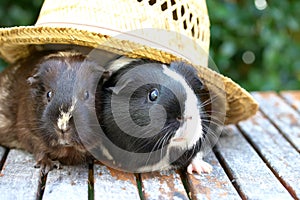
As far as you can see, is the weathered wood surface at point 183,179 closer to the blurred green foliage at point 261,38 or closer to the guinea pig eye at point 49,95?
the guinea pig eye at point 49,95

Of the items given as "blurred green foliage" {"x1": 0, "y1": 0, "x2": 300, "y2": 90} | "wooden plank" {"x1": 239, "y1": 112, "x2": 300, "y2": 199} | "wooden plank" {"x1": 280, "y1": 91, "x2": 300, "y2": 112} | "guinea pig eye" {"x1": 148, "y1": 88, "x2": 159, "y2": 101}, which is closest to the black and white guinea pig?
"guinea pig eye" {"x1": 148, "y1": 88, "x2": 159, "y2": 101}

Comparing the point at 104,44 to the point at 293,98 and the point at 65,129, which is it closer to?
the point at 65,129

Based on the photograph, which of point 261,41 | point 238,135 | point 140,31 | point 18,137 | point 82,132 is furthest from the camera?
point 261,41

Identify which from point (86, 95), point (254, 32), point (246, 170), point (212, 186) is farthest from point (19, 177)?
point (254, 32)

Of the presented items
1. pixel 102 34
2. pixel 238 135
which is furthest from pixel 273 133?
pixel 102 34

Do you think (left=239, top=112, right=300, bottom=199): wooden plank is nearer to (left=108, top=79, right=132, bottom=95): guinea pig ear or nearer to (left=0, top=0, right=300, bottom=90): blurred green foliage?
(left=108, top=79, right=132, bottom=95): guinea pig ear

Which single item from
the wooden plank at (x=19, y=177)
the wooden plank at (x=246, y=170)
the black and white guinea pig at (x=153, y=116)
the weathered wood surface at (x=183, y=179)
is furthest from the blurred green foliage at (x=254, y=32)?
the black and white guinea pig at (x=153, y=116)

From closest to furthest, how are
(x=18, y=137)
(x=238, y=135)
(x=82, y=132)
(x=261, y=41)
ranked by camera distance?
(x=82, y=132) < (x=18, y=137) < (x=238, y=135) < (x=261, y=41)

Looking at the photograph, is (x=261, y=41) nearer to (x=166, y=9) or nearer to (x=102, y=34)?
(x=166, y=9)
